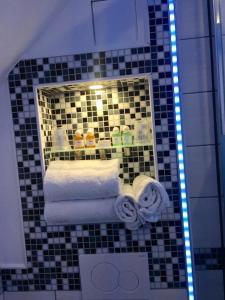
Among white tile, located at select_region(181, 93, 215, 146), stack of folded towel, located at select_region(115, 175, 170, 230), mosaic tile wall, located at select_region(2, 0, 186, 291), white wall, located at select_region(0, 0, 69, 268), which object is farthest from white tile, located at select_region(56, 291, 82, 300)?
white tile, located at select_region(181, 93, 215, 146)

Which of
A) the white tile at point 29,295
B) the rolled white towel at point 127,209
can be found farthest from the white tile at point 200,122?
the white tile at point 29,295

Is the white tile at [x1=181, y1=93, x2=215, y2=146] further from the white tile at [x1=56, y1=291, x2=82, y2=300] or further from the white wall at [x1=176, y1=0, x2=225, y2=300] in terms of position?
the white tile at [x1=56, y1=291, x2=82, y2=300]

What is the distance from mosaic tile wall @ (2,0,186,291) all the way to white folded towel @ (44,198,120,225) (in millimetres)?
88

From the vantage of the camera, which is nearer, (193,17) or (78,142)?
(193,17)

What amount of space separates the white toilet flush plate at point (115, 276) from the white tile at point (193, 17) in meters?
1.10

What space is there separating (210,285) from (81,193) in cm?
70

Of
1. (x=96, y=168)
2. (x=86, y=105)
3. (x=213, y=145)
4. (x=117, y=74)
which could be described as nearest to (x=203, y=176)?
(x=213, y=145)

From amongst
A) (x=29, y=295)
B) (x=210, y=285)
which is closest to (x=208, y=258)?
(x=210, y=285)

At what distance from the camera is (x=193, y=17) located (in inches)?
53.1

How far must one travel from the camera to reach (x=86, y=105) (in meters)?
1.81

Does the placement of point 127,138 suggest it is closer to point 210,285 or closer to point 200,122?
point 200,122

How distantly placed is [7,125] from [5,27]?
0.53 m

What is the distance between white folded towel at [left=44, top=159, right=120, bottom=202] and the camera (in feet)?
5.06

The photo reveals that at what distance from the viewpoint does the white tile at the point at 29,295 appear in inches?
67.9
